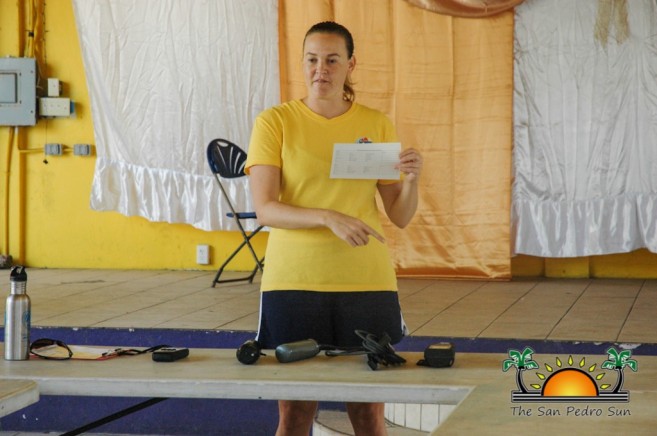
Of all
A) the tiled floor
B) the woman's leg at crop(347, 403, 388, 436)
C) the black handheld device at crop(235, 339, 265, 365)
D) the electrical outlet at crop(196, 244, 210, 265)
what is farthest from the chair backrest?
the black handheld device at crop(235, 339, 265, 365)

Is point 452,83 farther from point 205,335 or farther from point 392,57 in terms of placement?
point 205,335

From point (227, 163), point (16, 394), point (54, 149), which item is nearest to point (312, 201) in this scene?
point (16, 394)

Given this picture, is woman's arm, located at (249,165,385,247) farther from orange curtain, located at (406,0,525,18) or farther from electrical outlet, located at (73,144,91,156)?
electrical outlet, located at (73,144,91,156)

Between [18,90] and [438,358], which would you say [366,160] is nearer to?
[438,358]

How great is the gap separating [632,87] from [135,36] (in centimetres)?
317

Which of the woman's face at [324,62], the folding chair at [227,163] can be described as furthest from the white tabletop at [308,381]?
the folding chair at [227,163]

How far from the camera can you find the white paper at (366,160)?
7.50 ft

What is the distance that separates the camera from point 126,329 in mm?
4297

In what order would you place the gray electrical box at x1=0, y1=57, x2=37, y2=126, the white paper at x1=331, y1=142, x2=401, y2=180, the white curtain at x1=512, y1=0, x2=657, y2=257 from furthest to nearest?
the gray electrical box at x1=0, y1=57, x2=37, y2=126 → the white curtain at x1=512, y1=0, x2=657, y2=257 → the white paper at x1=331, y1=142, x2=401, y2=180

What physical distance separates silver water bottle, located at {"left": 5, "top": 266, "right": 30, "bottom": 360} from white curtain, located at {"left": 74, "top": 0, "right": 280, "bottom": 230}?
433 centimetres

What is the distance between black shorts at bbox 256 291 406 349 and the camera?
91.2 inches

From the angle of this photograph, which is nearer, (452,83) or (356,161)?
(356,161)

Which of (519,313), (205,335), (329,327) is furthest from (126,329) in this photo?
(329,327)

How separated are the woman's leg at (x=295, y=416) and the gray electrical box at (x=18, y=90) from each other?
206 inches
